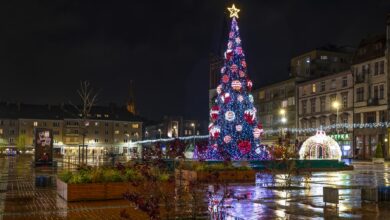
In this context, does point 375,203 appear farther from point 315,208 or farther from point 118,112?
point 118,112

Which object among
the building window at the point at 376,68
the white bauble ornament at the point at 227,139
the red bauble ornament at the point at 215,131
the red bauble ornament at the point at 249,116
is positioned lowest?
the white bauble ornament at the point at 227,139

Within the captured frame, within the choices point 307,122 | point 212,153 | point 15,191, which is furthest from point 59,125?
point 15,191

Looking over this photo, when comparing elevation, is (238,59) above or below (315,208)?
above

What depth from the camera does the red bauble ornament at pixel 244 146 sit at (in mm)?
36750

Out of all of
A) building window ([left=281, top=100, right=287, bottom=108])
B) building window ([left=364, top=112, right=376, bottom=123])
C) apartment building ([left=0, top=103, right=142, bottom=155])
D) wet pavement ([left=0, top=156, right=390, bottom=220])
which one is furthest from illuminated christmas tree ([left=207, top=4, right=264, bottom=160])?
apartment building ([left=0, top=103, right=142, bottom=155])

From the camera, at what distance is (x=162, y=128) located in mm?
187375

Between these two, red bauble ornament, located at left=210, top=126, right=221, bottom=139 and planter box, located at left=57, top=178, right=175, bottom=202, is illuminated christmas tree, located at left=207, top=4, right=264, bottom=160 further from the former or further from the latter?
planter box, located at left=57, top=178, right=175, bottom=202

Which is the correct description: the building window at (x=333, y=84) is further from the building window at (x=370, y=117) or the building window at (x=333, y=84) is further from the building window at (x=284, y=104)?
the building window at (x=284, y=104)

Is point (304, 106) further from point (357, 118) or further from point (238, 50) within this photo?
point (238, 50)

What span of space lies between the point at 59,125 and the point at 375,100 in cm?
9744

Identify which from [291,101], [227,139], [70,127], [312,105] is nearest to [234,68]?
[227,139]

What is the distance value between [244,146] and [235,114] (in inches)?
92.6

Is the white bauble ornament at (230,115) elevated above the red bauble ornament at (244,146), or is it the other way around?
the white bauble ornament at (230,115)

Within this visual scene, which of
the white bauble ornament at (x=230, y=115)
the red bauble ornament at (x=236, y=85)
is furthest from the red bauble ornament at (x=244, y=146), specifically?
the red bauble ornament at (x=236, y=85)
